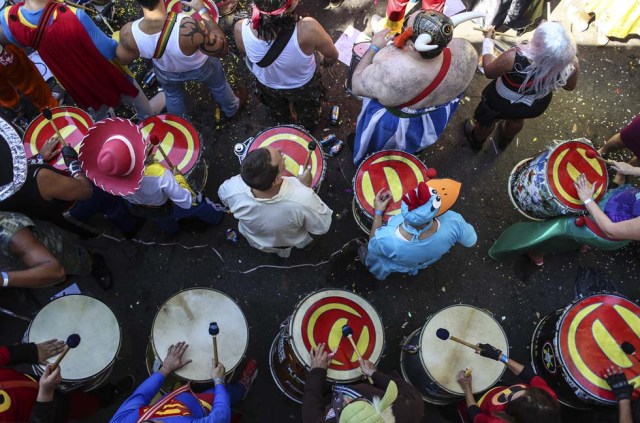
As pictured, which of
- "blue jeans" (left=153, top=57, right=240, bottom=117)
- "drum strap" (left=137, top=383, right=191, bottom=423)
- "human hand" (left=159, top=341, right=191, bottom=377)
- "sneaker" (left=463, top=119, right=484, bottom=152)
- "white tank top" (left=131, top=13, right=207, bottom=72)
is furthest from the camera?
"sneaker" (left=463, top=119, right=484, bottom=152)

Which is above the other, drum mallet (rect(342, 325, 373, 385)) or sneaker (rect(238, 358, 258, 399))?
drum mallet (rect(342, 325, 373, 385))

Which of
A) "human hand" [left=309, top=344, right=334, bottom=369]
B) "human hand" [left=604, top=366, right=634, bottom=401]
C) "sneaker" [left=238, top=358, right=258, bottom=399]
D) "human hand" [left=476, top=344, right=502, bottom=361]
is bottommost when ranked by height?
"sneaker" [left=238, top=358, right=258, bottom=399]

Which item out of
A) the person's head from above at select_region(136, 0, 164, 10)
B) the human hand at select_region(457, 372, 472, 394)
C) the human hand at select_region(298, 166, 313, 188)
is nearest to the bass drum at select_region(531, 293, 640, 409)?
the human hand at select_region(457, 372, 472, 394)

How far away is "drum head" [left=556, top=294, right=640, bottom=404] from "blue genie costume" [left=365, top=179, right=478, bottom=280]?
0.93 metres

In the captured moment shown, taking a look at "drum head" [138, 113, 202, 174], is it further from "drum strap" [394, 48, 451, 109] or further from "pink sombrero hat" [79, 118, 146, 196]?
"drum strap" [394, 48, 451, 109]

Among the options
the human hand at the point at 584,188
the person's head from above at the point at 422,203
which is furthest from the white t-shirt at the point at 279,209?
the human hand at the point at 584,188

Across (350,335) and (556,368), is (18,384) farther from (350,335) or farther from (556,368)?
(556,368)

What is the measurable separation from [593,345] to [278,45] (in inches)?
123

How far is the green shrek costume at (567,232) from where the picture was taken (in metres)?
3.30

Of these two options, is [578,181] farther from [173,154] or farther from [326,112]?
[173,154]

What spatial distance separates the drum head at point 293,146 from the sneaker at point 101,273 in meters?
1.85

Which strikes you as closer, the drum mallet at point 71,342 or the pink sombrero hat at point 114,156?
the pink sombrero hat at point 114,156

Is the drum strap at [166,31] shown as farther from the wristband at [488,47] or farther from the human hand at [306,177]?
the wristband at [488,47]

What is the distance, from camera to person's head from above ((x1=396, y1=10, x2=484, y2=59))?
276 cm
